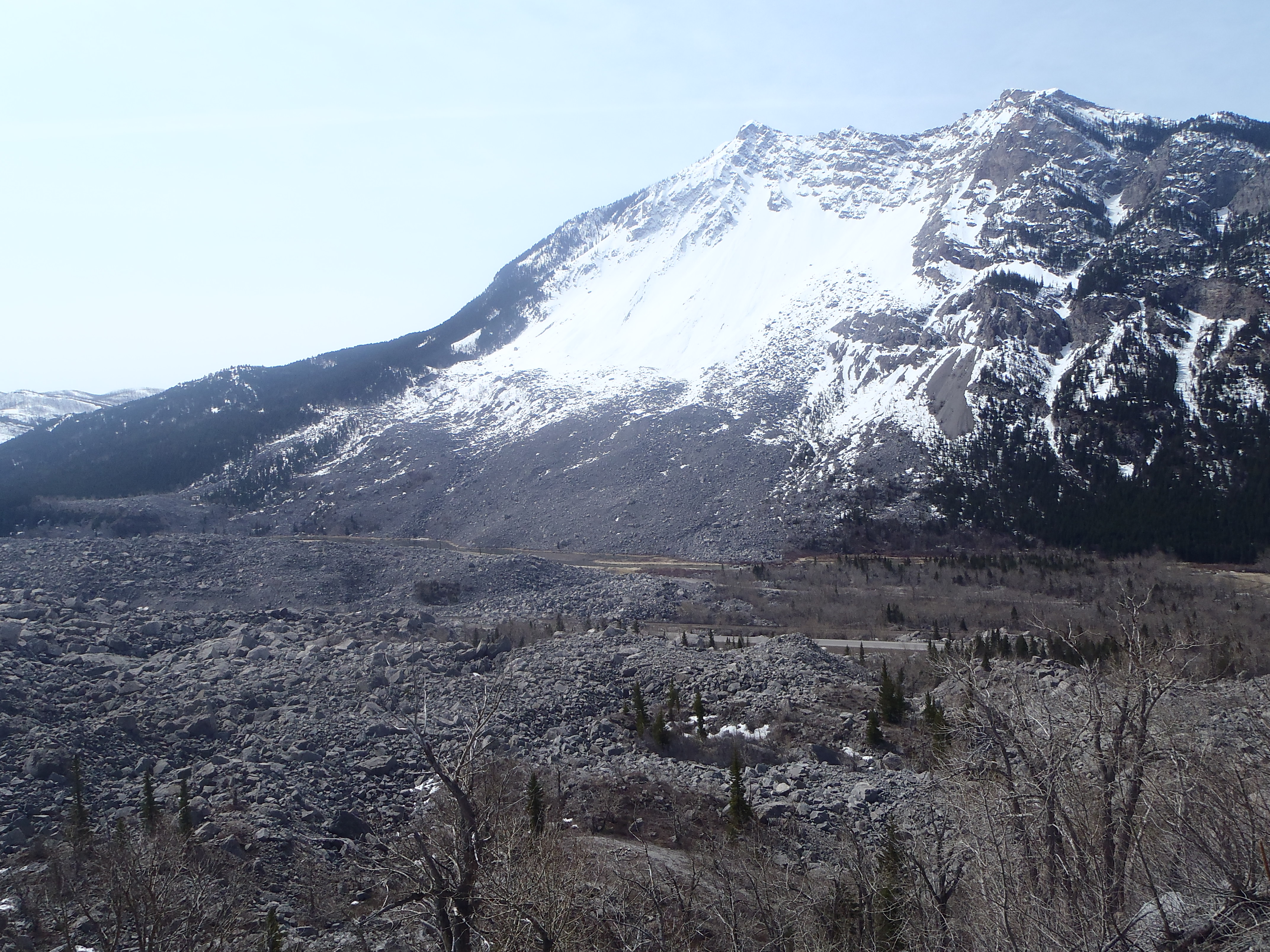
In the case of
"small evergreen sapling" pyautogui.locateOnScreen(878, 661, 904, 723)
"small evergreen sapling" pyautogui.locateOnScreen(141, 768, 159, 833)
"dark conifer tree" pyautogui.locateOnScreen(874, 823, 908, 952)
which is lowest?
"small evergreen sapling" pyautogui.locateOnScreen(878, 661, 904, 723)

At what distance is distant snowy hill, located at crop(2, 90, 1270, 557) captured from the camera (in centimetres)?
7538

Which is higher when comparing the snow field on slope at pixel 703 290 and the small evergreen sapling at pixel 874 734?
the snow field on slope at pixel 703 290

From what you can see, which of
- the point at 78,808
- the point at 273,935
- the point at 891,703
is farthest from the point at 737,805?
the point at 78,808

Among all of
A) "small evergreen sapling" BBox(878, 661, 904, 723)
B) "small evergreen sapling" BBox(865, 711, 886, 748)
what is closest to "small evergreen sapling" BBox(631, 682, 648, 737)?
"small evergreen sapling" BBox(865, 711, 886, 748)

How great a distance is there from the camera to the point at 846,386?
97.9m

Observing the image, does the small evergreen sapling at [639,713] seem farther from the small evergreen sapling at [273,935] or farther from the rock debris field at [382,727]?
the small evergreen sapling at [273,935]

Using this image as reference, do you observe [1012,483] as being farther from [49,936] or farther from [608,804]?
[49,936]

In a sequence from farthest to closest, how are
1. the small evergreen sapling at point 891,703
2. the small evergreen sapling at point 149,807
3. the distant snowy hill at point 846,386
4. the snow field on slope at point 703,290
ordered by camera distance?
the snow field on slope at point 703,290
the distant snowy hill at point 846,386
the small evergreen sapling at point 891,703
the small evergreen sapling at point 149,807

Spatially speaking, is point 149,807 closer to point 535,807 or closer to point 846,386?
point 535,807

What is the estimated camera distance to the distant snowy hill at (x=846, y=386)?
247 ft

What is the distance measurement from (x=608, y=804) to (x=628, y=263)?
14007 centimetres

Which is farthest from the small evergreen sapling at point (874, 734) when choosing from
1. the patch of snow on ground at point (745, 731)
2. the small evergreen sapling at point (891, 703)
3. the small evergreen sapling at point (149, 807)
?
the small evergreen sapling at point (149, 807)

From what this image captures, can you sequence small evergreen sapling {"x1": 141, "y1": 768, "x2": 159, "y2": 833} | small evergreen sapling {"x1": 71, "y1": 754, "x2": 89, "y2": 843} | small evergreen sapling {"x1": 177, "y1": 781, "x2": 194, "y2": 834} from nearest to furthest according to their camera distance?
small evergreen sapling {"x1": 71, "y1": 754, "x2": 89, "y2": 843} < small evergreen sapling {"x1": 177, "y1": 781, "x2": 194, "y2": 834} < small evergreen sapling {"x1": 141, "y1": 768, "x2": 159, "y2": 833}

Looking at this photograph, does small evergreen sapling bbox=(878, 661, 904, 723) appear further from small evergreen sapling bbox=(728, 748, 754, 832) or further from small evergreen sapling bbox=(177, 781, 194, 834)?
small evergreen sapling bbox=(177, 781, 194, 834)
